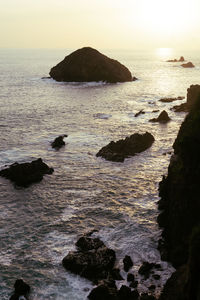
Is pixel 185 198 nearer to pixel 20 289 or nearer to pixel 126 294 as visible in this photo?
pixel 126 294

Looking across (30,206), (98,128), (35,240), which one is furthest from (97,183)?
(98,128)

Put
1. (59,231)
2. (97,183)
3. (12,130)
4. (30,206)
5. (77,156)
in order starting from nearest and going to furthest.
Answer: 1. (59,231)
2. (30,206)
3. (97,183)
4. (77,156)
5. (12,130)

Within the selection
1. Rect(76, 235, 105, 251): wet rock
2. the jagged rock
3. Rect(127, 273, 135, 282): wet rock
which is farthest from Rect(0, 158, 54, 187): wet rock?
Rect(127, 273, 135, 282): wet rock

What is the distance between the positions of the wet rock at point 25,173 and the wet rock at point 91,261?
17.5m

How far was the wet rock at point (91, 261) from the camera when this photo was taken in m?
29.6

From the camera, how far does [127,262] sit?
30594 mm

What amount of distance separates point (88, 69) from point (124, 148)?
10364 centimetres

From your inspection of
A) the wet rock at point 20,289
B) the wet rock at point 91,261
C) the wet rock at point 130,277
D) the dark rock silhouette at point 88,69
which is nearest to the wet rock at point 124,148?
the wet rock at point 91,261

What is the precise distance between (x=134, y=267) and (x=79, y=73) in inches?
5303

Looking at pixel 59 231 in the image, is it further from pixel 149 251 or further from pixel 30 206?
pixel 149 251

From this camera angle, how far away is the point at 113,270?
98.4 feet

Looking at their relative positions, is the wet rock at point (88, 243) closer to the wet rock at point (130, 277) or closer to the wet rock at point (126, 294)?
the wet rock at point (130, 277)

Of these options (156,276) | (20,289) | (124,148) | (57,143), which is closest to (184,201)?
(156,276)

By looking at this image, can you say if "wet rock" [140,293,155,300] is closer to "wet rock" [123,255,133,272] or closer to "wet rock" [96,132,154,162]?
"wet rock" [123,255,133,272]
